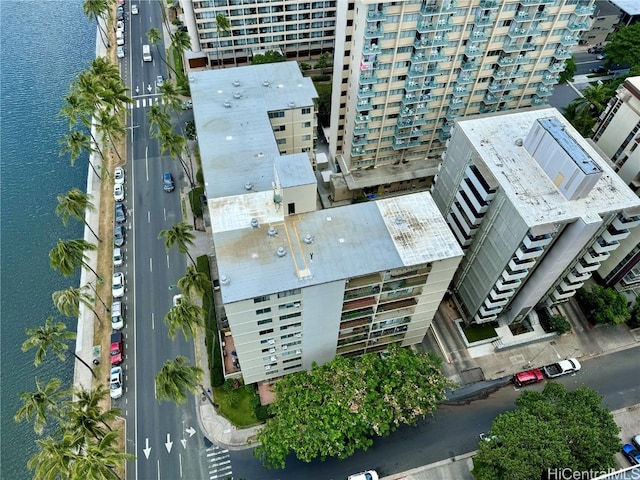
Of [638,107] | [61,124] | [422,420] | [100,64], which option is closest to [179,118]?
[100,64]

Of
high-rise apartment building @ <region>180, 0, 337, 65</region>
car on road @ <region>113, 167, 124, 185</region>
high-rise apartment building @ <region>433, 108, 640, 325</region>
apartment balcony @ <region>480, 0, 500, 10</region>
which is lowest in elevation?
high-rise apartment building @ <region>433, 108, 640, 325</region>

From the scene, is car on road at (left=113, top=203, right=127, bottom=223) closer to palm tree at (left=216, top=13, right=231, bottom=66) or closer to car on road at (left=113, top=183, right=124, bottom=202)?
car on road at (left=113, top=183, right=124, bottom=202)

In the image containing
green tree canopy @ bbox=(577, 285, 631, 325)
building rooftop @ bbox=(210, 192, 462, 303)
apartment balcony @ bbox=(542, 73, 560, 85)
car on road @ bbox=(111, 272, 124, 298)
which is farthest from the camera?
apartment balcony @ bbox=(542, 73, 560, 85)

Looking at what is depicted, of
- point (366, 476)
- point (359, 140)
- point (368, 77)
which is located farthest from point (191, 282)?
point (368, 77)

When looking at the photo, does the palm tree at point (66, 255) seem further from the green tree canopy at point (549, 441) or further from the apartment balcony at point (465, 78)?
the apartment balcony at point (465, 78)

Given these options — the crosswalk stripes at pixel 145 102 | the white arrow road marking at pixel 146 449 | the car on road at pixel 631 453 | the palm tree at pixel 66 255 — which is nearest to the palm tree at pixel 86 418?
the white arrow road marking at pixel 146 449

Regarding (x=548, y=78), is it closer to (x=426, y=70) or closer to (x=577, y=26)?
(x=577, y=26)

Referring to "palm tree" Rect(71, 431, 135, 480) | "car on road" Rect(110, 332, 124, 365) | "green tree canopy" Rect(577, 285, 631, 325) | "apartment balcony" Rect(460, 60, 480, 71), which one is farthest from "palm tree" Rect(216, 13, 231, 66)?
"green tree canopy" Rect(577, 285, 631, 325)
